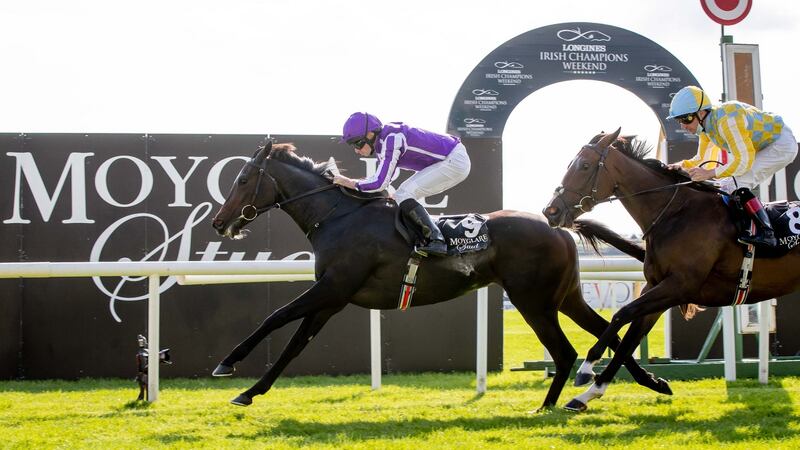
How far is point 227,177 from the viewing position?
995 centimetres

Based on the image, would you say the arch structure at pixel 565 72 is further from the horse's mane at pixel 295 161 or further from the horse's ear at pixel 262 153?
the horse's ear at pixel 262 153

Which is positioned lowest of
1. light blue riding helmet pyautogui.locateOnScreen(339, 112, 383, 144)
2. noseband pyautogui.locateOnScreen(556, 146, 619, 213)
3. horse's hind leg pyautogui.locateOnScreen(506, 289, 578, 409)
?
horse's hind leg pyautogui.locateOnScreen(506, 289, 578, 409)

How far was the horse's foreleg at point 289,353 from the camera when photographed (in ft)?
21.3

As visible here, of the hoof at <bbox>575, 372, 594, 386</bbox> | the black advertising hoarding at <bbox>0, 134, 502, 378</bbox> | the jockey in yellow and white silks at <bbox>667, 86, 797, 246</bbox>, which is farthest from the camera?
the black advertising hoarding at <bbox>0, 134, 502, 378</bbox>

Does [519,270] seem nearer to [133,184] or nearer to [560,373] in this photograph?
[560,373]

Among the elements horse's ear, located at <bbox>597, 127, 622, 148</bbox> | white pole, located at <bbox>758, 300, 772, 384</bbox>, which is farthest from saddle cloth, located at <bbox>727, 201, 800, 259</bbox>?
white pole, located at <bbox>758, 300, 772, 384</bbox>

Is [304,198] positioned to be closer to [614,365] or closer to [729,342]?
[614,365]

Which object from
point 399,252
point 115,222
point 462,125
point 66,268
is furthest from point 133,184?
point 399,252

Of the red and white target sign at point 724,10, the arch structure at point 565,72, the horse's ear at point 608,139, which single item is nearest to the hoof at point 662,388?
the horse's ear at point 608,139

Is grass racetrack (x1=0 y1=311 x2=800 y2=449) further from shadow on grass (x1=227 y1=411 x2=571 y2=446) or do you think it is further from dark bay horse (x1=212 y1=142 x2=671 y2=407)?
dark bay horse (x1=212 y1=142 x2=671 y2=407)

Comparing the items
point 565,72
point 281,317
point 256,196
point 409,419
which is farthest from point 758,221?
point 565,72

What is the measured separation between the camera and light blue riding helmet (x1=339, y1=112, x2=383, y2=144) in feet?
22.2

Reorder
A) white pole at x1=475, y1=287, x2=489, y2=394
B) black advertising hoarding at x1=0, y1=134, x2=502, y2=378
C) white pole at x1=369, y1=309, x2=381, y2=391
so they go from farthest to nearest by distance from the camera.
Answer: black advertising hoarding at x1=0, y1=134, x2=502, y2=378
white pole at x1=369, y1=309, x2=381, y2=391
white pole at x1=475, y1=287, x2=489, y2=394

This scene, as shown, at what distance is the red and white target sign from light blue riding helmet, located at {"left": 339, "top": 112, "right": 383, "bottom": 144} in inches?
175
